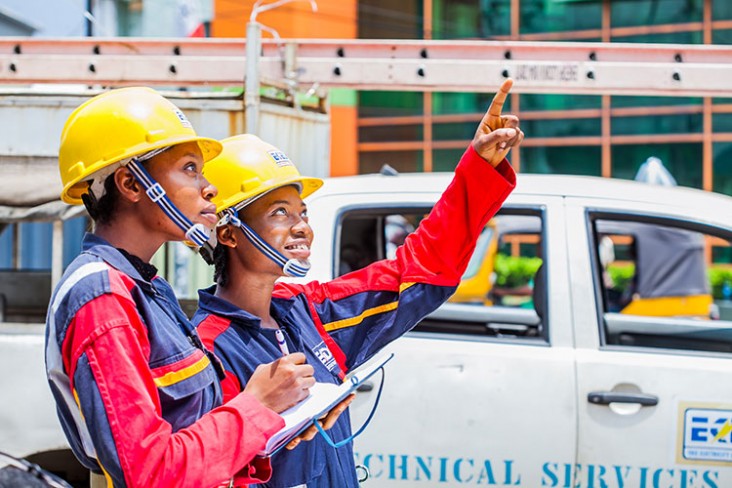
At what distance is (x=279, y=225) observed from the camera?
2086 mm

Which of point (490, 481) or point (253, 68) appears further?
point (253, 68)

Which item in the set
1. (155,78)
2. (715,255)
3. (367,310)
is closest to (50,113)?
(155,78)

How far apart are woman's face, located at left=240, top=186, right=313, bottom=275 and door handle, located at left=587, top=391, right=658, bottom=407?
1.48 metres

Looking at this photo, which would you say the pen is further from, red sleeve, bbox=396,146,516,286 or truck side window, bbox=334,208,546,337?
truck side window, bbox=334,208,546,337

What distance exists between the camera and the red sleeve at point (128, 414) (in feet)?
4.49

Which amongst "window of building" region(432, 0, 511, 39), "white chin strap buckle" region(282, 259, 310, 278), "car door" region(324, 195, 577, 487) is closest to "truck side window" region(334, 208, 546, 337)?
"car door" region(324, 195, 577, 487)

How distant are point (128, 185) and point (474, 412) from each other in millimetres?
1865

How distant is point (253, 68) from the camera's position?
3.56m

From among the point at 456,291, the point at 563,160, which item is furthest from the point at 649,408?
the point at 563,160

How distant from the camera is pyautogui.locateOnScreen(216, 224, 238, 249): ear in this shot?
6.85 ft

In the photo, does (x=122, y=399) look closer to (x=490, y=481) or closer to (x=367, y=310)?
(x=367, y=310)

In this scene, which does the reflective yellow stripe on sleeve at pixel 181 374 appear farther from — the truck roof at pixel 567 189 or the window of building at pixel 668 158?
the window of building at pixel 668 158

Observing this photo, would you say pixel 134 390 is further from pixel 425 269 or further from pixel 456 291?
pixel 456 291

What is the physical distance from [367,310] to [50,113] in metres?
1.94
